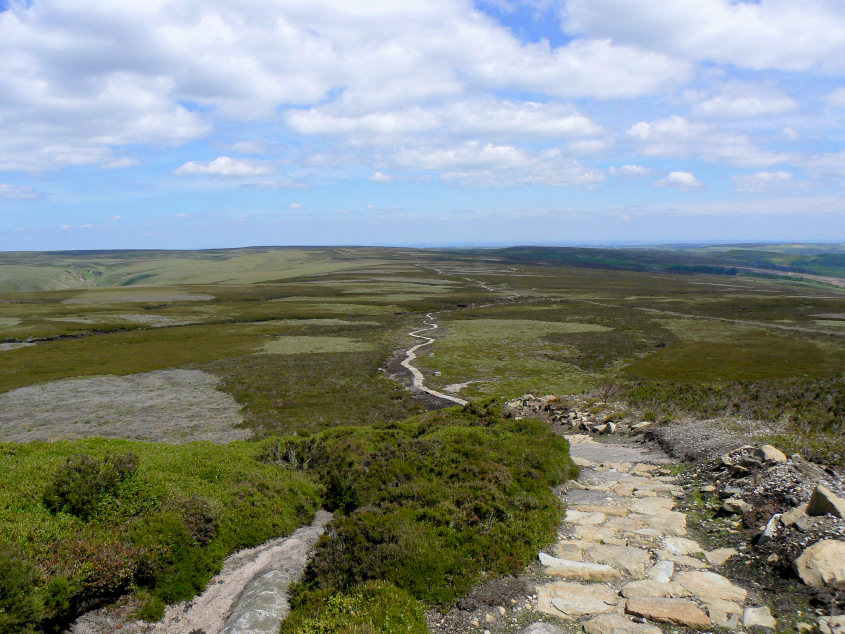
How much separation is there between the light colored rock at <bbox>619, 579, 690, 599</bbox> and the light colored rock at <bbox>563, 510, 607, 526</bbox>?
331 centimetres

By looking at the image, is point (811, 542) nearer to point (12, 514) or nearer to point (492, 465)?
point (492, 465)

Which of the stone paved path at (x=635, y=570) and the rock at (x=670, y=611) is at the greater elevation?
the rock at (x=670, y=611)

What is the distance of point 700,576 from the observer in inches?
422

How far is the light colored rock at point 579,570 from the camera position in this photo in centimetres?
1099

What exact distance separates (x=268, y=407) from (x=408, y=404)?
11.8m

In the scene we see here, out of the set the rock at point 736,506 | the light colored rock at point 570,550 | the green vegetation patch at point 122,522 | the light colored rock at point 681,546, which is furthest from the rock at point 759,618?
the green vegetation patch at point 122,522

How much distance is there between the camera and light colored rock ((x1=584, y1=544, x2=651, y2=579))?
442 inches

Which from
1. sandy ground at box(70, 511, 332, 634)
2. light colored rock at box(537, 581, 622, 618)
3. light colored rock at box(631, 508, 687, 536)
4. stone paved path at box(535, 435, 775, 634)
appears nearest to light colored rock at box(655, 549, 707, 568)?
stone paved path at box(535, 435, 775, 634)

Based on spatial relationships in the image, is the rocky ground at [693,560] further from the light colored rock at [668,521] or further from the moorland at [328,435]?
the moorland at [328,435]

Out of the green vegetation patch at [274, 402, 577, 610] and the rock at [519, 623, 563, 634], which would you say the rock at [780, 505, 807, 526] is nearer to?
the green vegetation patch at [274, 402, 577, 610]

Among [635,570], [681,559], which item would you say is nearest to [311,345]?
[635,570]

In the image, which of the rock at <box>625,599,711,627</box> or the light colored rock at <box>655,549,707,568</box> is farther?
the light colored rock at <box>655,549,707,568</box>

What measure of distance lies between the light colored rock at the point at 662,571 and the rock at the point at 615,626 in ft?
5.77

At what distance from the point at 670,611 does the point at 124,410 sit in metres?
41.1
